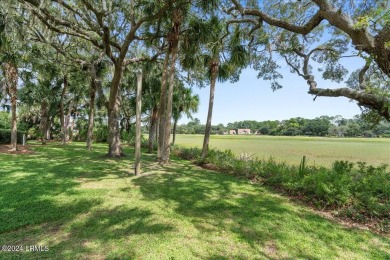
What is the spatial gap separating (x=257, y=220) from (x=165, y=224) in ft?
5.26

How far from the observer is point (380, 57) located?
386 centimetres

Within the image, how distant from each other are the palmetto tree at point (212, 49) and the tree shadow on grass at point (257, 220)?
14.5 feet

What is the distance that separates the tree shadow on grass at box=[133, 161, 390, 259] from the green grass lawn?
0.01m

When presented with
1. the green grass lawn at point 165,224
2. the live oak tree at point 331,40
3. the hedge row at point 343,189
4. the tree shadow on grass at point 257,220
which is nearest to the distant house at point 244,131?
the live oak tree at point 331,40

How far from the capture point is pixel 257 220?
3916 millimetres

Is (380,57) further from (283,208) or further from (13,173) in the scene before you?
(13,173)

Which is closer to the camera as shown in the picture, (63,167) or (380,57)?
(380,57)

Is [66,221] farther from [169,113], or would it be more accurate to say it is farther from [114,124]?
[114,124]

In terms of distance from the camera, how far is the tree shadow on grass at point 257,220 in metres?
3.09

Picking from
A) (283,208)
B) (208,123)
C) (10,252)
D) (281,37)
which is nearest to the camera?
(10,252)

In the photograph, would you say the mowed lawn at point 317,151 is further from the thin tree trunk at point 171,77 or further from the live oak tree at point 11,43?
the live oak tree at point 11,43

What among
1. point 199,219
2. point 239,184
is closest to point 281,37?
point 239,184

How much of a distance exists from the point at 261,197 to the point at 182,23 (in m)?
7.36

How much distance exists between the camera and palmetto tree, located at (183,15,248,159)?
8.83 metres
